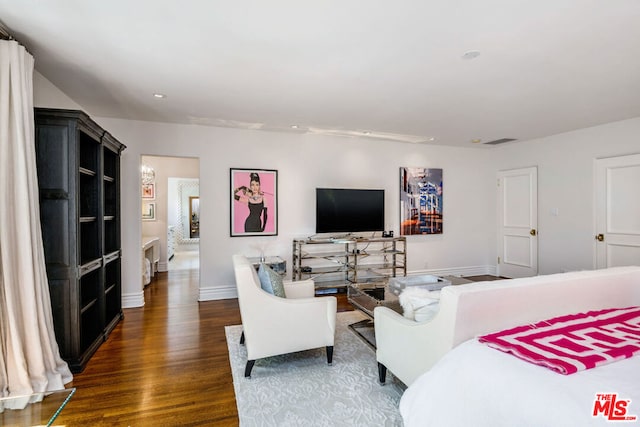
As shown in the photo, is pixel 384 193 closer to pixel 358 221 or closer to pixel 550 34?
pixel 358 221

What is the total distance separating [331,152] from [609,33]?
11.6ft

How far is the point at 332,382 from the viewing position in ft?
7.89

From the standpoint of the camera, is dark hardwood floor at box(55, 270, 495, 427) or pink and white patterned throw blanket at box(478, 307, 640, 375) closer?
pink and white patterned throw blanket at box(478, 307, 640, 375)

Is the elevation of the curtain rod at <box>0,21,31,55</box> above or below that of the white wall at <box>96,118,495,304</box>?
above

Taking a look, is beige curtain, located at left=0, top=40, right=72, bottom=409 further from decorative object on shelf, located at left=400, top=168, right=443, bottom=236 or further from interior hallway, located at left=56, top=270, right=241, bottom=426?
decorative object on shelf, located at left=400, top=168, right=443, bottom=236

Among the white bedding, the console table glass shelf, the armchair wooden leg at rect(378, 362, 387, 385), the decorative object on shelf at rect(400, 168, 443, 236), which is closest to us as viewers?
the white bedding

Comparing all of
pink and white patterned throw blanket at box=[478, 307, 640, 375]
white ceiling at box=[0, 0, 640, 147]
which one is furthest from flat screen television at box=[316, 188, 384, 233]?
pink and white patterned throw blanket at box=[478, 307, 640, 375]

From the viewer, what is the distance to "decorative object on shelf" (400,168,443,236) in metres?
5.65

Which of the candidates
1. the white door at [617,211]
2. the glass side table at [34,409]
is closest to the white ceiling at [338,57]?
the white door at [617,211]

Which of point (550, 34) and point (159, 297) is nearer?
point (550, 34)

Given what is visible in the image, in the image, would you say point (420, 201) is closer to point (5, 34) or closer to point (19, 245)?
point (19, 245)

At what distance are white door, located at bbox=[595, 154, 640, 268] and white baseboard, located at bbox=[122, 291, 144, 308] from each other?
6506 mm

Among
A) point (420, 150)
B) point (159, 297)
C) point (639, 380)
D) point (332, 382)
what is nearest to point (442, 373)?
point (639, 380)

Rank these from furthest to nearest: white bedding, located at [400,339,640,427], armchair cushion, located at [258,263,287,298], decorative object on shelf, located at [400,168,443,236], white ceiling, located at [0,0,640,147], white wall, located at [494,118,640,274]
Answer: decorative object on shelf, located at [400,168,443,236] < white wall, located at [494,118,640,274] < armchair cushion, located at [258,263,287,298] < white ceiling, located at [0,0,640,147] < white bedding, located at [400,339,640,427]
